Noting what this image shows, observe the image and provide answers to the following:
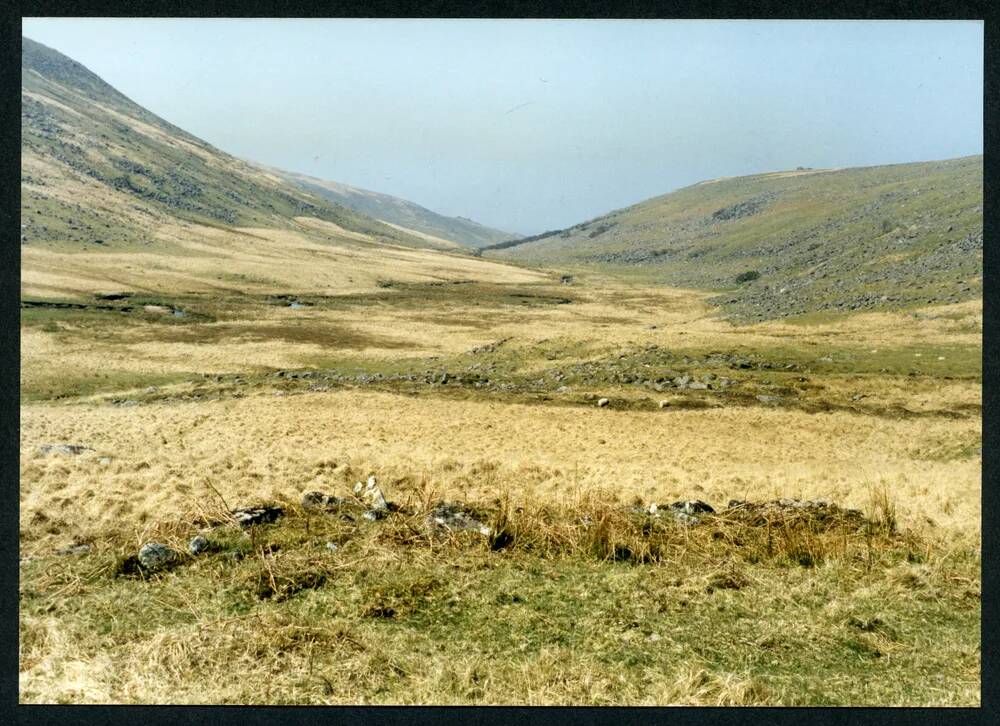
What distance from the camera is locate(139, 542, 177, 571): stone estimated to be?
Result: 8.13 m

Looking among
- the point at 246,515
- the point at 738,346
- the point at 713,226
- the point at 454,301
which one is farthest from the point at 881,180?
the point at 246,515

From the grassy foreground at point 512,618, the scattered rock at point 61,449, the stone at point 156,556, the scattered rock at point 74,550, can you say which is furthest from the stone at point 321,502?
the scattered rock at point 61,449

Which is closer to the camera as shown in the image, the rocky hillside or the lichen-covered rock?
the lichen-covered rock

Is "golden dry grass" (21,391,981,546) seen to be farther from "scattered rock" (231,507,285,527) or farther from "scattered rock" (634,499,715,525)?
"scattered rock" (634,499,715,525)

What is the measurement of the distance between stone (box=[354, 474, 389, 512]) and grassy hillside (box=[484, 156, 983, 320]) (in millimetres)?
11341

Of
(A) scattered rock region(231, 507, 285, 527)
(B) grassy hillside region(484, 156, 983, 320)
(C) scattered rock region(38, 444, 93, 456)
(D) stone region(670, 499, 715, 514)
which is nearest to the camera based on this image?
(A) scattered rock region(231, 507, 285, 527)

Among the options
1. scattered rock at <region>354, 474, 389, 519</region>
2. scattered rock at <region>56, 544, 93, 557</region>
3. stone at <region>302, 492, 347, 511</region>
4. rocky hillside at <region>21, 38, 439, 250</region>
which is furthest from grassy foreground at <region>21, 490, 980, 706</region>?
rocky hillside at <region>21, 38, 439, 250</region>

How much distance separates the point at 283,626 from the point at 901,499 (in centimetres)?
1388

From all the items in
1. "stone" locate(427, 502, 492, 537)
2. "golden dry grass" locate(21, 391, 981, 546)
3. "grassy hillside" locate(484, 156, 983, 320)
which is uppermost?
"grassy hillside" locate(484, 156, 983, 320)

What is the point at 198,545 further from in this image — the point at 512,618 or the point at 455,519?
the point at 512,618

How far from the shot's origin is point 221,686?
5.83m

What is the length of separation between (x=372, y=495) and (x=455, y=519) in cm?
247

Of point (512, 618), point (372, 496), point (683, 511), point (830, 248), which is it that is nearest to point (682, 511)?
point (683, 511)

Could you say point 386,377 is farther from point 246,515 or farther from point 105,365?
point 246,515
